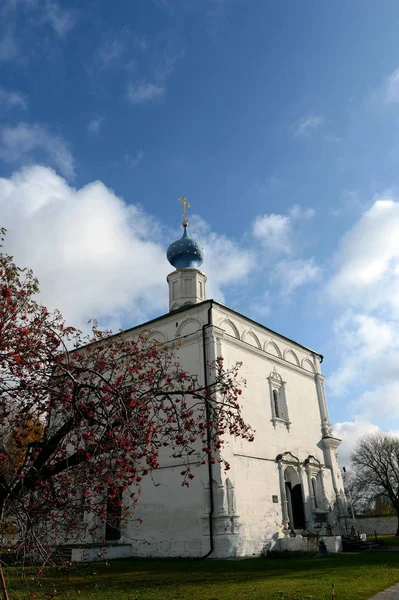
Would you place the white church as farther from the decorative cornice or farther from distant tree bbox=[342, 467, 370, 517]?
distant tree bbox=[342, 467, 370, 517]

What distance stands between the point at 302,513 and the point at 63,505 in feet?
47.6

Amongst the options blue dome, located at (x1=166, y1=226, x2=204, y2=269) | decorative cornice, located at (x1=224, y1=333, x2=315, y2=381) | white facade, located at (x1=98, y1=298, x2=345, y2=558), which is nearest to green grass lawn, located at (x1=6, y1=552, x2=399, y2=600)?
white facade, located at (x1=98, y1=298, x2=345, y2=558)

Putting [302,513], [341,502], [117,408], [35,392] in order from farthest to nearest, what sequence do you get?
[341,502] < [302,513] < [35,392] < [117,408]

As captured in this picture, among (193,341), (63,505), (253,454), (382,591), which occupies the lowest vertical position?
(382,591)

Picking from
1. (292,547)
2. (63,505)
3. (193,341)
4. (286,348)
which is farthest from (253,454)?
(63,505)

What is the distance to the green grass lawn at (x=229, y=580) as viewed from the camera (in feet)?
26.8

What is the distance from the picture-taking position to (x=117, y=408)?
232 inches

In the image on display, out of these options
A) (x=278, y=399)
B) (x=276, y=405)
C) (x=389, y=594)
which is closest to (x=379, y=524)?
(x=278, y=399)

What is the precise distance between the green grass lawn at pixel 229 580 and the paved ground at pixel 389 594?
16 centimetres

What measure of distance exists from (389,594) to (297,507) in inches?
429

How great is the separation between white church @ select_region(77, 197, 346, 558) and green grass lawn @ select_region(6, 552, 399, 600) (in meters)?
1.40

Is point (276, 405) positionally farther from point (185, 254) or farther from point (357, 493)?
point (357, 493)

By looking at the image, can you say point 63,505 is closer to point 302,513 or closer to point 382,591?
point 382,591

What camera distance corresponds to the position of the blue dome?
21.5m
